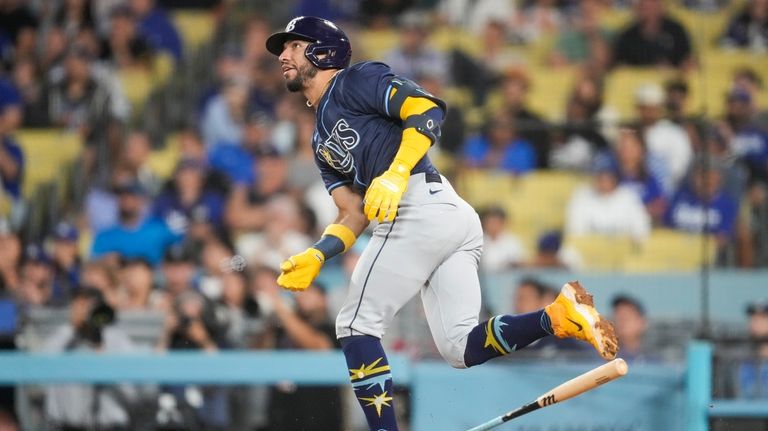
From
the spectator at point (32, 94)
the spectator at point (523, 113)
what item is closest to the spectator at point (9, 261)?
the spectator at point (32, 94)

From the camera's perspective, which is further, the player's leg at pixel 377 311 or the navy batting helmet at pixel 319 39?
the navy batting helmet at pixel 319 39

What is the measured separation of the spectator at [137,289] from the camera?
935cm

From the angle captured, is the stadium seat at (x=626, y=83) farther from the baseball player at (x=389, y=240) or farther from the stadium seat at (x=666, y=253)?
the baseball player at (x=389, y=240)

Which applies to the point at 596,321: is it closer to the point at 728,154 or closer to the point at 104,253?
the point at 728,154

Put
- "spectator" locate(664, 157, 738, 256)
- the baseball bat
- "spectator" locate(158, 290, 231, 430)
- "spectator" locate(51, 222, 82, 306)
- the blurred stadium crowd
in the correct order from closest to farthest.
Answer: the baseball bat, "spectator" locate(158, 290, 231, 430), the blurred stadium crowd, "spectator" locate(664, 157, 738, 256), "spectator" locate(51, 222, 82, 306)

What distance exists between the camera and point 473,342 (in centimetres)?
532

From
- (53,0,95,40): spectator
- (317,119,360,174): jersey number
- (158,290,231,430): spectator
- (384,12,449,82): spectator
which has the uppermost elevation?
(53,0,95,40): spectator

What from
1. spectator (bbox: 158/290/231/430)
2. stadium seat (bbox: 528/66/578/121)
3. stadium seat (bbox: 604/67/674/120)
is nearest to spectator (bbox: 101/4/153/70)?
stadium seat (bbox: 528/66/578/121)

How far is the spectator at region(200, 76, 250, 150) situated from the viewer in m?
11.1

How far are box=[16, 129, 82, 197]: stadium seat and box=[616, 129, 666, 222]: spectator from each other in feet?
15.5

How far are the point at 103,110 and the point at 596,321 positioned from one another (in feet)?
23.6

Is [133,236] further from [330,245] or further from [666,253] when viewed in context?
[330,245]

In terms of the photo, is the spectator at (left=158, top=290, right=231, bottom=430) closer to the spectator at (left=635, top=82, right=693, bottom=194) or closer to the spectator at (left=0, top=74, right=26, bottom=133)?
the spectator at (left=635, top=82, right=693, bottom=194)

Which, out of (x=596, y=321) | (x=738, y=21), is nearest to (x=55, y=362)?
(x=596, y=321)
